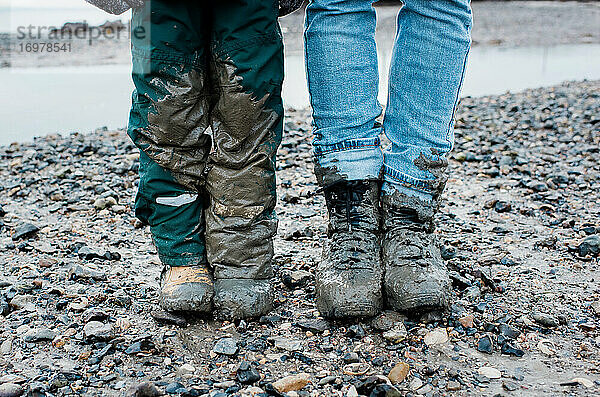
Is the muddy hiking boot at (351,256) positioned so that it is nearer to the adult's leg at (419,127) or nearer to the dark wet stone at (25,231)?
the adult's leg at (419,127)

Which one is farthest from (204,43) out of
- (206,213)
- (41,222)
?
(41,222)

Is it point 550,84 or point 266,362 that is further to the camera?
point 550,84

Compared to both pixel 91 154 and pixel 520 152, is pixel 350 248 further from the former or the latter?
pixel 91 154

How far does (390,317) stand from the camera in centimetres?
217

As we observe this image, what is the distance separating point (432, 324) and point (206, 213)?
85 cm

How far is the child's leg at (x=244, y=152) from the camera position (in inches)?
80.1

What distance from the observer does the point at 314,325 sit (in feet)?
7.13

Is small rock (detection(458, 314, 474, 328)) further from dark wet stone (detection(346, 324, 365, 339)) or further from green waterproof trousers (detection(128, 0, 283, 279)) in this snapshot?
green waterproof trousers (detection(128, 0, 283, 279))

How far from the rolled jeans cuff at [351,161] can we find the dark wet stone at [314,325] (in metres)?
0.48

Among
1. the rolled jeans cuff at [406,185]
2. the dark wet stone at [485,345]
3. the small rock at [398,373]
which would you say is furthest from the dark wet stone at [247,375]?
the rolled jeans cuff at [406,185]

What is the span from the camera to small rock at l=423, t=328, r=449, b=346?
2.05 metres

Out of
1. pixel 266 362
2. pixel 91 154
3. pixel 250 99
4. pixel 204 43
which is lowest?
pixel 91 154

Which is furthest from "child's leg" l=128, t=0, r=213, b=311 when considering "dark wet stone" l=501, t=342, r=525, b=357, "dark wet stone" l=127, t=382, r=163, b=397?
"dark wet stone" l=501, t=342, r=525, b=357

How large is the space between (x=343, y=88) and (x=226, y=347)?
941mm
